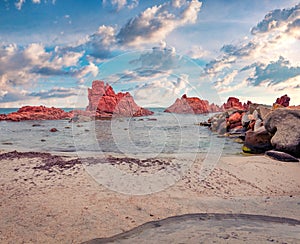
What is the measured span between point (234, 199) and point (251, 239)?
3.63 m

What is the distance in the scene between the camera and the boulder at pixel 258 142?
47.6 feet

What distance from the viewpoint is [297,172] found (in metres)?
10.2

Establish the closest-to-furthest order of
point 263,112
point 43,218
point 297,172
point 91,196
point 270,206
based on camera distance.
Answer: point 43,218
point 270,206
point 91,196
point 297,172
point 263,112

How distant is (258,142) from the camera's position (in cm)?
1480

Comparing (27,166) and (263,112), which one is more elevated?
(263,112)

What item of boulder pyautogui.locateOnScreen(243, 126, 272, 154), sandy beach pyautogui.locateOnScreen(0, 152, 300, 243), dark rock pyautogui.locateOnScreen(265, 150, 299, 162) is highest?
boulder pyautogui.locateOnScreen(243, 126, 272, 154)

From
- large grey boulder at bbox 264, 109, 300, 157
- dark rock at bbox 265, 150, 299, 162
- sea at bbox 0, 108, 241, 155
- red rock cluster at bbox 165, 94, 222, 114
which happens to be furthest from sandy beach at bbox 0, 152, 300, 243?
red rock cluster at bbox 165, 94, 222, 114

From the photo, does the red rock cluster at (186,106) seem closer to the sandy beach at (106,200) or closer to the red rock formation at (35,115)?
the sandy beach at (106,200)

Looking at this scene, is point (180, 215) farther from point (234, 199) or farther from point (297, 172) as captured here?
point (297, 172)

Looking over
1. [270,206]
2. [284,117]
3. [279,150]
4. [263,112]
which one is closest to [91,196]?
[270,206]

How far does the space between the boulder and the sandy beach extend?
3439 mm

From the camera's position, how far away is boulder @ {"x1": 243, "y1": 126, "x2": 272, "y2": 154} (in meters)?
14.5

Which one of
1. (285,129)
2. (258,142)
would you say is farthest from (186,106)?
(285,129)

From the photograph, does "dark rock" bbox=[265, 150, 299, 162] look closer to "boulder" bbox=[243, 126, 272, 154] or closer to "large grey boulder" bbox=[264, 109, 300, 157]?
"large grey boulder" bbox=[264, 109, 300, 157]
